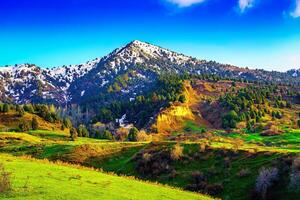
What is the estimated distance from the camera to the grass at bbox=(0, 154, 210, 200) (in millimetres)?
29562

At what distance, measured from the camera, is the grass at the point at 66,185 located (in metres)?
29.6

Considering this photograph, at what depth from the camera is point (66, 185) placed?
110 ft

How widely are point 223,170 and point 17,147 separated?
51.9m

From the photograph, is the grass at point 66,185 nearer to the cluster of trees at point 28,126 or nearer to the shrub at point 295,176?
the shrub at point 295,176

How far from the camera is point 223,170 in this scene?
2564 inches

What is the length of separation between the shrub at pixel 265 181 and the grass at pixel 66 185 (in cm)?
1476

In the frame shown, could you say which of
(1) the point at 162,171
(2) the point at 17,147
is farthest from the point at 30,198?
(2) the point at 17,147

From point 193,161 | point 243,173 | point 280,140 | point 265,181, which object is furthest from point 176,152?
point 280,140

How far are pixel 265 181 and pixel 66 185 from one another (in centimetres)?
2807

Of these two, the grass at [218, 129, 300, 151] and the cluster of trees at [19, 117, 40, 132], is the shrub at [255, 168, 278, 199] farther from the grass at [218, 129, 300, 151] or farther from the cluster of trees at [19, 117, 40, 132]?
the cluster of trees at [19, 117, 40, 132]

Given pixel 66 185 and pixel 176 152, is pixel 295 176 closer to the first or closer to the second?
pixel 176 152

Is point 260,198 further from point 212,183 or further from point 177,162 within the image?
point 177,162

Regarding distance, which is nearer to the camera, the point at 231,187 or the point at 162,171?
the point at 231,187

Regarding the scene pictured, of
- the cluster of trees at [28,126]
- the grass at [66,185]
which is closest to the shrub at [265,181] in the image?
the grass at [66,185]
